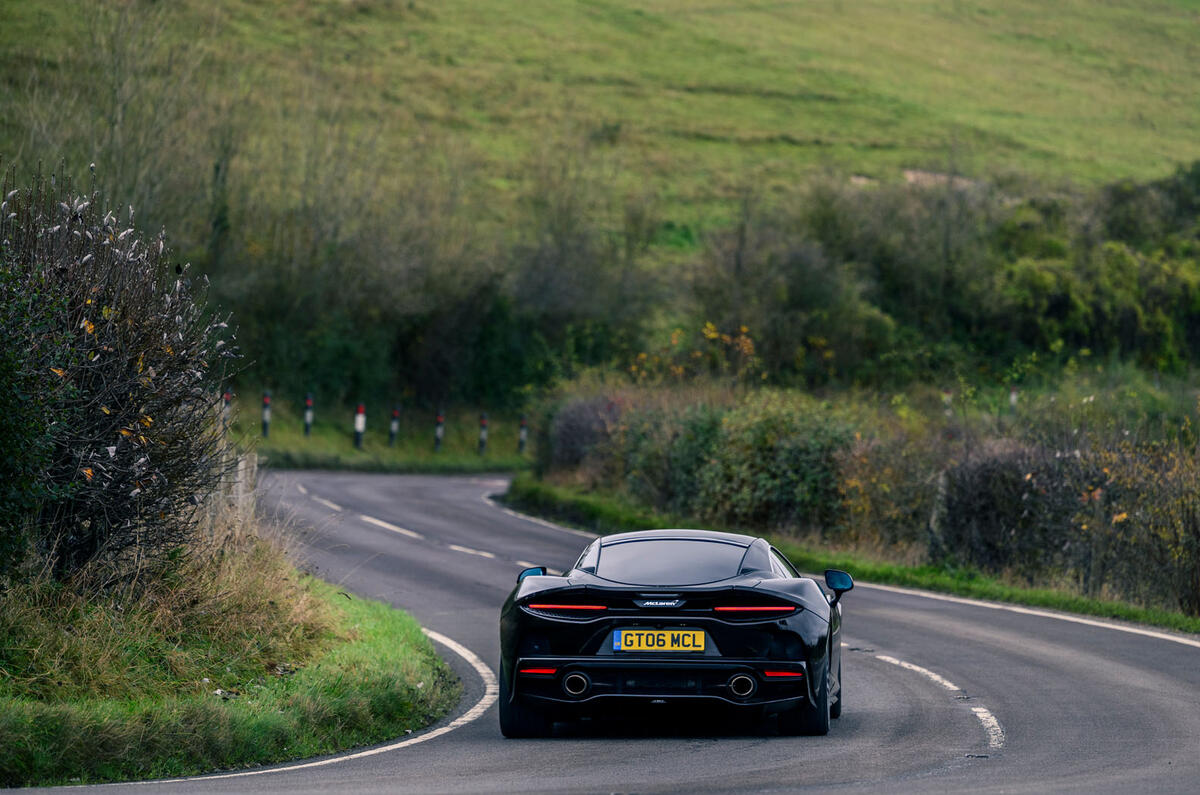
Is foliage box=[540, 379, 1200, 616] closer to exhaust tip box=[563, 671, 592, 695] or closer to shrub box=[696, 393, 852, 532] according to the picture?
shrub box=[696, 393, 852, 532]

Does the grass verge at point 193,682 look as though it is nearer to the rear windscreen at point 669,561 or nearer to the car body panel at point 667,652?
the car body panel at point 667,652

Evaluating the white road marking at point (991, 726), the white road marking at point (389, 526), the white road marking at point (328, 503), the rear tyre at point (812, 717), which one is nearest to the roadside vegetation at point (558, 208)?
the white road marking at point (328, 503)

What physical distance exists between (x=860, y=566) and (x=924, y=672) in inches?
314

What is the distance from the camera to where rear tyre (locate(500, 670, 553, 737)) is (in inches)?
404

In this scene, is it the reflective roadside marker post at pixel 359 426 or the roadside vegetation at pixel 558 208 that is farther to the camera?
the reflective roadside marker post at pixel 359 426

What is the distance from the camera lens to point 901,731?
10555 mm

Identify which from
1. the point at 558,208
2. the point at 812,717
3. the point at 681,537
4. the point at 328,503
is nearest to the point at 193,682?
the point at 681,537

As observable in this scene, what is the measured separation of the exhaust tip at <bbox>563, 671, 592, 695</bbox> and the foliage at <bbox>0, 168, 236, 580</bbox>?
3.55m

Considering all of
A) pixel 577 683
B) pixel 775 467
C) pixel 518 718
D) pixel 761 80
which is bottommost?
pixel 518 718

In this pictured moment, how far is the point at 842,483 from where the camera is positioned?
2344 cm

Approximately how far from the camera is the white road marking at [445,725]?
923 centimetres

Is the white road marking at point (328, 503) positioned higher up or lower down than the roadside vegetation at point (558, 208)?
lower down

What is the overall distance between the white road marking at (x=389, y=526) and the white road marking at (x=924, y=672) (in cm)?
1263

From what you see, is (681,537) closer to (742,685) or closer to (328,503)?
(742,685)
